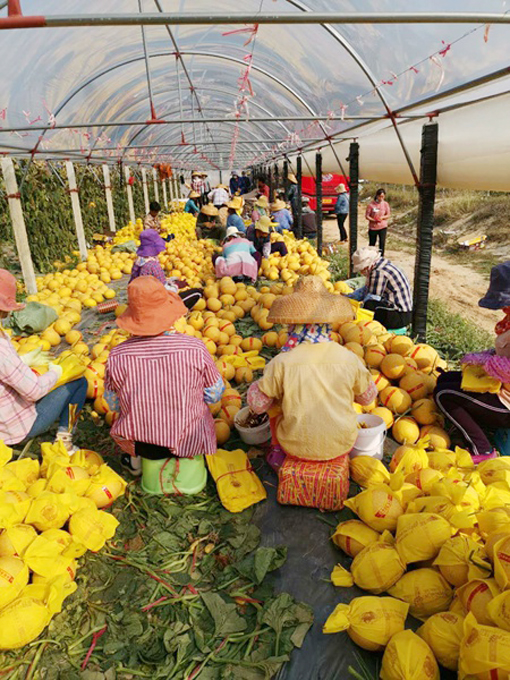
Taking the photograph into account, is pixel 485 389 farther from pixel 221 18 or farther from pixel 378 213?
pixel 378 213

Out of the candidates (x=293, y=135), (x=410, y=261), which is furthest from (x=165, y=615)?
(x=410, y=261)

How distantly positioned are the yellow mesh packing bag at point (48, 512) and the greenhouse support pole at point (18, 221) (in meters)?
6.80

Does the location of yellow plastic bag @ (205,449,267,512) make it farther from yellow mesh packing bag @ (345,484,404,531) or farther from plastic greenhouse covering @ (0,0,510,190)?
plastic greenhouse covering @ (0,0,510,190)

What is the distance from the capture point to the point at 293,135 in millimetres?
11812

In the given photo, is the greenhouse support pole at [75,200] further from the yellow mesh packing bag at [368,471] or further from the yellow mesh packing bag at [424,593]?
the yellow mesh packing bag at [424,593]

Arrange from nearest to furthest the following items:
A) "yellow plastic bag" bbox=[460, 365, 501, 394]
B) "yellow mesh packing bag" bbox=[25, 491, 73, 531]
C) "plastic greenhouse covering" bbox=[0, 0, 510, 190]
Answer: "yellow mesh packing bag" bbox=[25, 491, 73, 531] < "yellow plastic bag" bbox=[460, 365, 501, 394] < "plastic greenhouse covering" bbox=[0, 0, 510, 190]

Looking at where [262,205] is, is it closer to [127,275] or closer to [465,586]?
[127,275]

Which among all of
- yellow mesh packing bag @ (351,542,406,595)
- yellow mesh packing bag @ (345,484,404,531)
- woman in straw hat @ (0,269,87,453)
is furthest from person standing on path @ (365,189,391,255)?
yellow mesh packing bag @ (351,542,406,595)

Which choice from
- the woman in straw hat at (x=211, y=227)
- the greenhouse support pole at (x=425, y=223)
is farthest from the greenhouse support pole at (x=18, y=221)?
the greenhouse support pole at (x=425, y=223)

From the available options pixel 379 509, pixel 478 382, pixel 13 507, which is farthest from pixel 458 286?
pixel 13 507

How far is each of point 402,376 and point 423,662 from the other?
271 centimetres

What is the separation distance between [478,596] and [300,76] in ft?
26.3

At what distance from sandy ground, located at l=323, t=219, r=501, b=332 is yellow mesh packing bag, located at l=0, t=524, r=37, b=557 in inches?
325

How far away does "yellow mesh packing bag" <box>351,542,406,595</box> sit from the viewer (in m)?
2.36
